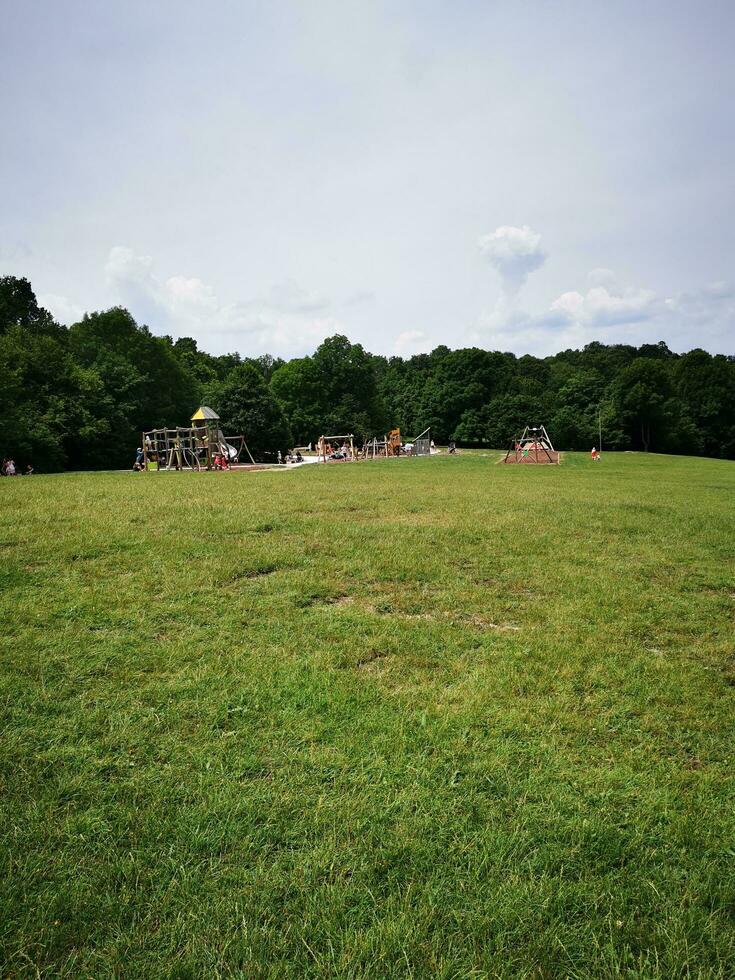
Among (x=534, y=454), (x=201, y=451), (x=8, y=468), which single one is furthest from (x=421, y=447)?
(x=8, y=468)

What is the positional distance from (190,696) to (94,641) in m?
1.38

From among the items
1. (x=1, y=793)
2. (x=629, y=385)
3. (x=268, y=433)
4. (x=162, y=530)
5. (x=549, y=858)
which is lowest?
(x=549, y=858)

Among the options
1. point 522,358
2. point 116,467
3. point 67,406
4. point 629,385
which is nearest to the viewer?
point 67,406

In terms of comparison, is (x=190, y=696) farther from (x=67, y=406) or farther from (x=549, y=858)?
(x=67, y=406)

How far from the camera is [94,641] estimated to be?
4.95m

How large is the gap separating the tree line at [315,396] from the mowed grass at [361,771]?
40.0 metres

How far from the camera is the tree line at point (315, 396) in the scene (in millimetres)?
46781

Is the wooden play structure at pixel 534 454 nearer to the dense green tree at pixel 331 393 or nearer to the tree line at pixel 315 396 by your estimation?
the tree line at pixel 315 396

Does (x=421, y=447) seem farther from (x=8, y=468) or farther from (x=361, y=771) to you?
(x=361, y=771)

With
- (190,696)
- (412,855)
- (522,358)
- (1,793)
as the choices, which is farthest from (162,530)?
(522,358)

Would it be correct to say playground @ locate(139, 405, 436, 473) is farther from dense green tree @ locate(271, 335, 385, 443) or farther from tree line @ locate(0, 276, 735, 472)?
dense green tree @ locate(271, 335, 385, 443)

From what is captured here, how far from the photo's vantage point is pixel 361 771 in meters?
3.34

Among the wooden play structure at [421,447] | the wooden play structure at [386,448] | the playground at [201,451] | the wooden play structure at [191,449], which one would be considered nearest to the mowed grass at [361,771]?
the playground at [201,451]

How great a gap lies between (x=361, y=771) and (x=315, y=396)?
73.3m
